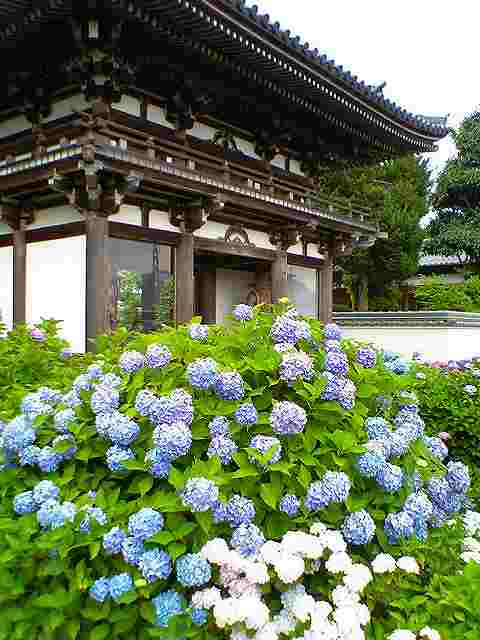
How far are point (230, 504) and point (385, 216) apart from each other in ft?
65.3

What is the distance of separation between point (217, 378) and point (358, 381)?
27.2 inches

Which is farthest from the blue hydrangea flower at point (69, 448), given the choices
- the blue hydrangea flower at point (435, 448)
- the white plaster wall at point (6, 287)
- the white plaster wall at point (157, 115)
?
the white plaster wall at point (6, 287)

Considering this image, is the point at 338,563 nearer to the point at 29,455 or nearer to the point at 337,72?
the point at 29,455

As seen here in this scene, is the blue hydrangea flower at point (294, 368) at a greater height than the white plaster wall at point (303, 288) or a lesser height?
lesser

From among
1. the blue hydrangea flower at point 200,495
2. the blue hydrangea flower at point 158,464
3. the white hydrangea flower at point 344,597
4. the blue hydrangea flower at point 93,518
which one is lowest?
the white hydrangea flower at point 344,597

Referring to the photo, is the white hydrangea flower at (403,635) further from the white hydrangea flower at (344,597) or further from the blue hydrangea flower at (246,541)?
the blue hydrangea flower at (246,541)

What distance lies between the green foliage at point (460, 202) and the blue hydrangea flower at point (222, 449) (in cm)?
Answer: 2490

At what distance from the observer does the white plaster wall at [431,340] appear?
556 inches

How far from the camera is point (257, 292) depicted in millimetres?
13398

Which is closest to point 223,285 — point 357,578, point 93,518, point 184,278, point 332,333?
point 184,278

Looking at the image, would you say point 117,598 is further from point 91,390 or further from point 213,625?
point 91,390

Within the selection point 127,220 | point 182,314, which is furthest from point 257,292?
point 127,220

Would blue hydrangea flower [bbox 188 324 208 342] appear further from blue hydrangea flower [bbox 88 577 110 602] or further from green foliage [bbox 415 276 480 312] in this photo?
green foliage [bbox 415 276 480 312]

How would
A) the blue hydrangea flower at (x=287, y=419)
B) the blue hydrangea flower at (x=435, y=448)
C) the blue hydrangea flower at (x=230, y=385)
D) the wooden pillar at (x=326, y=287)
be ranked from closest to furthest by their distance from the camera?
the blue hydrangea flower at (x=287, y=419) < the blue hydrangea flower at (x=230, y=385) < the blue hydrangea flower at (x=435, y=448) < the wooden pillar at (x=326, y=287)
